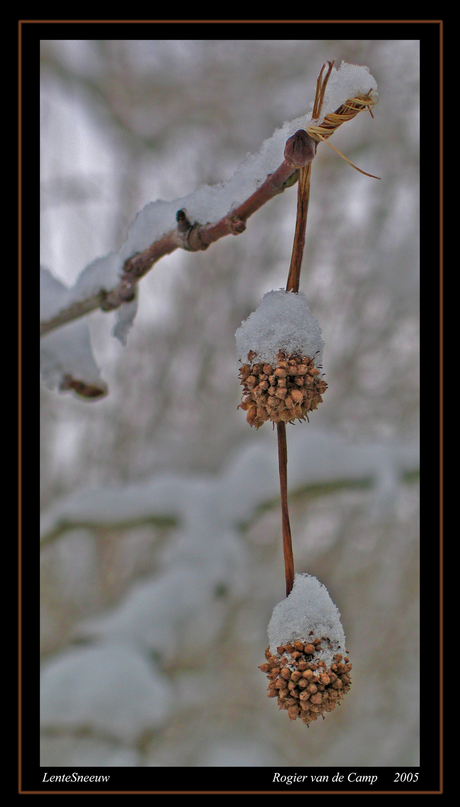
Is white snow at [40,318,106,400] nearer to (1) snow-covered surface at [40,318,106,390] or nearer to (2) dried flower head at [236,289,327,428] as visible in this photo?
(1) snow-covered surface at [40,318,106,390]

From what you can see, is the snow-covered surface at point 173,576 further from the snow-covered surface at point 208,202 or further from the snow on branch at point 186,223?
the snow-covered surface at point 208,202

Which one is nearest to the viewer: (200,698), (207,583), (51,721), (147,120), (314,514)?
(51,721)

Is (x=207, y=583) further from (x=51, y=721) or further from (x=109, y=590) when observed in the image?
(x=109, y=590)

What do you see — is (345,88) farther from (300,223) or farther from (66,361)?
(66,361)

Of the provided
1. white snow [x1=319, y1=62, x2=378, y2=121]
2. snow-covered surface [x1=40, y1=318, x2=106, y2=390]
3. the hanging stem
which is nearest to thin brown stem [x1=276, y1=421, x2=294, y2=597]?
the hanging stem
